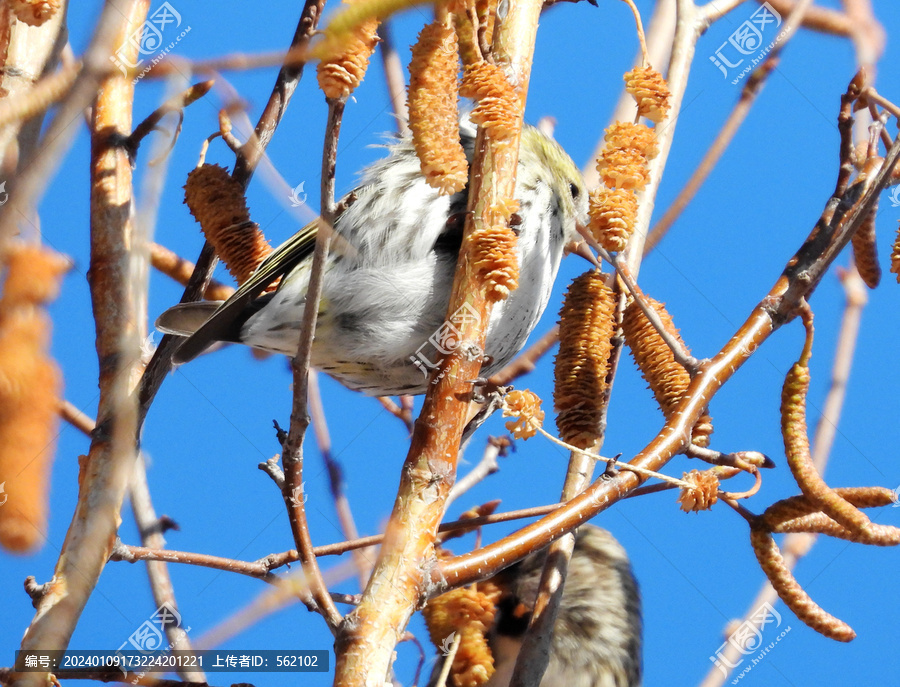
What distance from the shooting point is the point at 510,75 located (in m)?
1.09

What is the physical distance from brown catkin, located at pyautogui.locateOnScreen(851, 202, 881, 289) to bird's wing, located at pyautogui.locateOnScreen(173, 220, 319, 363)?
0.82m

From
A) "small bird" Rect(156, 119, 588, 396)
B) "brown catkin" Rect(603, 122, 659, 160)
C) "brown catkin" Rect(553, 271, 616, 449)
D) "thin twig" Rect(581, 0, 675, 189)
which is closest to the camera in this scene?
"brown catkin" Rect(603, 122, 659, 160)

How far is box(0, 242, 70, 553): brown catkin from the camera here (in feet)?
3.27

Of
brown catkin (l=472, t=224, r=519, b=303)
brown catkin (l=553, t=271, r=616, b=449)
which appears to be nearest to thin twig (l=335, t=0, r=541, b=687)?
brown catkin (l=472, t=224, r=519, b=303)

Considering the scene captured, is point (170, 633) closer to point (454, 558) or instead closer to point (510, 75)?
point (454, 558)

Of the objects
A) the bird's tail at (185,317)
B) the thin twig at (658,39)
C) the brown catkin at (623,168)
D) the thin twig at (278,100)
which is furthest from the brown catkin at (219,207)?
the thin twig at (658,39)

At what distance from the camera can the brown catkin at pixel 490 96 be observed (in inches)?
38.5

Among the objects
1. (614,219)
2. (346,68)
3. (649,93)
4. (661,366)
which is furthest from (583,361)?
(346,68)

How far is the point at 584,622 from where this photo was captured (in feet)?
6.11

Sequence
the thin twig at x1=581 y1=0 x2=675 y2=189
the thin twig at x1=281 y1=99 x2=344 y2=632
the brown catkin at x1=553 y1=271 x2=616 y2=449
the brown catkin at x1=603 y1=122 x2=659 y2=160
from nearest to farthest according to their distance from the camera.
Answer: the thin twig at x1=281 y1=99 x2=344 y2=632 → the brown catkin at x1=603 y1=122 x2=659 y2=160 → the brown catkin at x1=553 y1=271 x2=616 y2=449 → the thin twig at x1=581 y1=0 x2=675 y2=189

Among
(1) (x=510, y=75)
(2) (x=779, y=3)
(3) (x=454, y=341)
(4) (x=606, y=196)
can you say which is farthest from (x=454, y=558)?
(2) (x=779, y=3)

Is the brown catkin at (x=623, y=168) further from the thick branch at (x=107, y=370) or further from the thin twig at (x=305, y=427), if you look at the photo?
the thick branch at (x=107, y=370)

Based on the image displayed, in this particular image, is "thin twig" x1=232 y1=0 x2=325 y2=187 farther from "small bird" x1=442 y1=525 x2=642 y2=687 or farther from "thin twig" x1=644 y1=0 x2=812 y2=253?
"small bird" x1=442 y1=525 x2=642 y2=687

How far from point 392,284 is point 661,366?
47 centimetres
